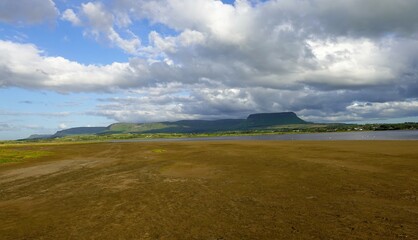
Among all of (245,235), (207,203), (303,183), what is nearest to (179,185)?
(207,203)

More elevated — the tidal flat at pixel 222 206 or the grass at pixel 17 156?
the grass at pixel 17 156

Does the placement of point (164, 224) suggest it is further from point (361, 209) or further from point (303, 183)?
point (303, 183)

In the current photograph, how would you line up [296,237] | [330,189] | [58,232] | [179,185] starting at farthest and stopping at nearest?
[179,185] < [330,189] < [58,232] < [296,237]

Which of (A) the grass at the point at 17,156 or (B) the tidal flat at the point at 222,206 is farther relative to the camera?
(A) the grass at the point at 17,156

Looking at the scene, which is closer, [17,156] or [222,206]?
[222,206]

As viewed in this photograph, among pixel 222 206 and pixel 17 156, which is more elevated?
pixel 17 156

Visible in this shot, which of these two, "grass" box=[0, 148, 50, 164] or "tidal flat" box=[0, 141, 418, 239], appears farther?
"grass" box=[0, 148, 50, 164]

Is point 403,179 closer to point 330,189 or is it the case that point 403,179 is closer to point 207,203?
point 330,189

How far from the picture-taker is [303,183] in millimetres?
22516

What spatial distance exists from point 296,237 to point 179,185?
13439 mm

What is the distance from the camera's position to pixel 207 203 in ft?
57.9

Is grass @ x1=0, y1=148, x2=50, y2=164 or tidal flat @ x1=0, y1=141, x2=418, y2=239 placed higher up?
grass @ x1=0, y1=148, x2=50, y2=164

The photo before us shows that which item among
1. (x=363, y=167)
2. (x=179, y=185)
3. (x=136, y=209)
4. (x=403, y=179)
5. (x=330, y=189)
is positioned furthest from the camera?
(x=363, y=167)

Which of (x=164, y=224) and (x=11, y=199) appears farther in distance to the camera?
(x=11, y=199)
